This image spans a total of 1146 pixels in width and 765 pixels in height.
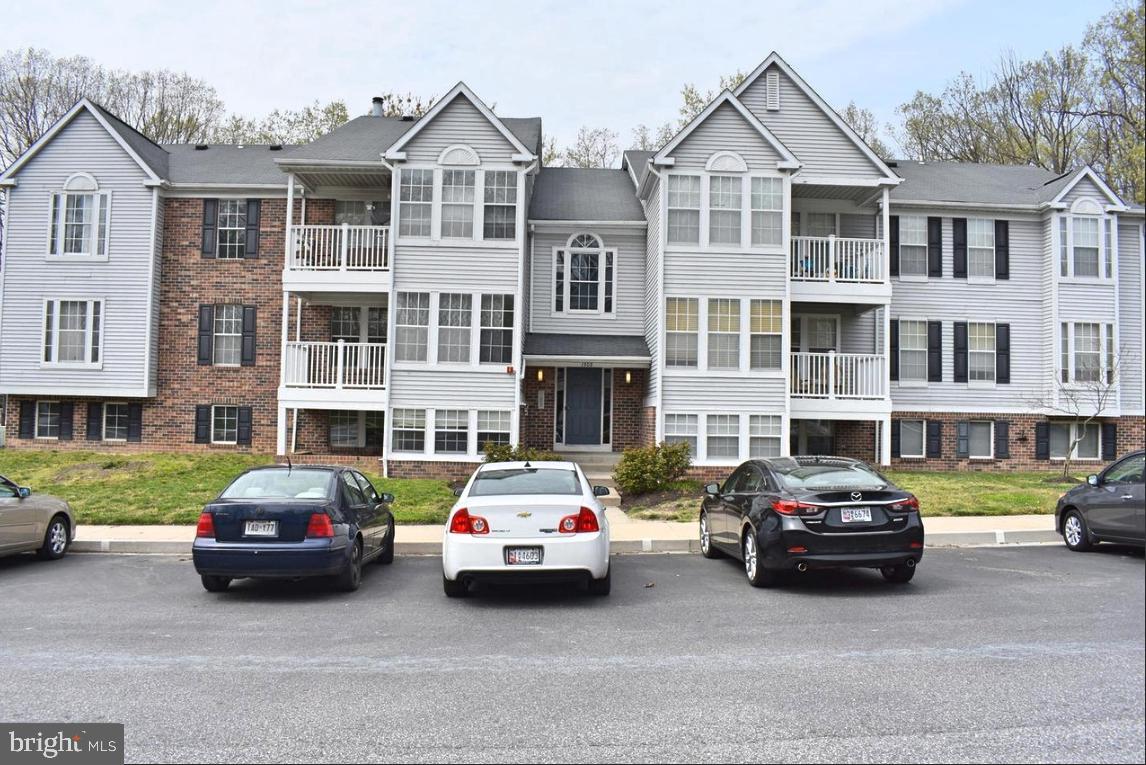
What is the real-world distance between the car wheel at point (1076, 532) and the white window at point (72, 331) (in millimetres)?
21737

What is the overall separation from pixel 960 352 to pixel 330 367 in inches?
648

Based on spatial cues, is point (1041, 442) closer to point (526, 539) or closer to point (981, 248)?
point (981, 248)

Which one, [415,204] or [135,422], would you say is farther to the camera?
[135,422]

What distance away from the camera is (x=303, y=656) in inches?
267

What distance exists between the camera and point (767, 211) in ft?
66.7

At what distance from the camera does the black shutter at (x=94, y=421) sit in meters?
22.6

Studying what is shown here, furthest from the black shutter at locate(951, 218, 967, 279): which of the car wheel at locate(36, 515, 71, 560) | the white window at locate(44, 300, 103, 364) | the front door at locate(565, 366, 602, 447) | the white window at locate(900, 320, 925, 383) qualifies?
the white window at locate(44, 300, 103, 364)

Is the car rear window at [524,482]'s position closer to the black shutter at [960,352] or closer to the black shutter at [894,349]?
the black shutter at [894,349]

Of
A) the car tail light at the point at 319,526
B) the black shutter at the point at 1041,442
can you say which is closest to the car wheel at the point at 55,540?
the car tail light at the point at 319,526

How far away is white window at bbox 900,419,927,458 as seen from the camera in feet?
75.6

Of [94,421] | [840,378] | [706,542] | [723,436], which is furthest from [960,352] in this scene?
[94,421]

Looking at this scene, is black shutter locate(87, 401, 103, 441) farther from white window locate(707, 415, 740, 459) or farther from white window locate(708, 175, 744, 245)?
white window locate(708, 175, 744, 245)

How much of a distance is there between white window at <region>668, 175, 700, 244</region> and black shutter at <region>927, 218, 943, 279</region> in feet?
23.9

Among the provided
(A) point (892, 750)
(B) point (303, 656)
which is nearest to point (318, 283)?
(B) point (303, 656)
